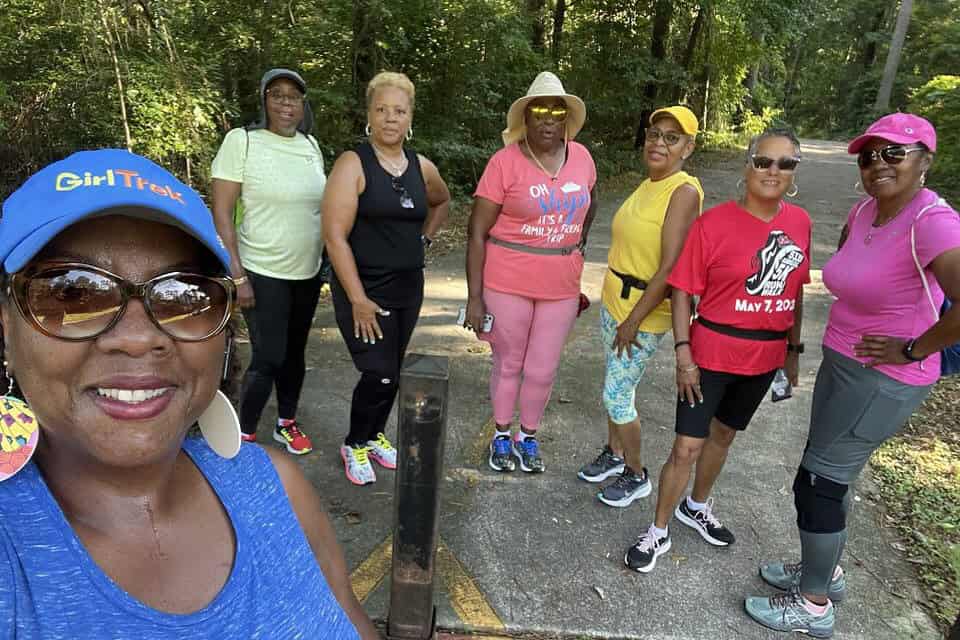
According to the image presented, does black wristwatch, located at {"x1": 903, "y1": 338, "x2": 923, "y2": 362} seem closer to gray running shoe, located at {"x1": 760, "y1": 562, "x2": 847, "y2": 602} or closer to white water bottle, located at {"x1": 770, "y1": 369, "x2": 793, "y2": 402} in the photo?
white water bottle, located at {"x1": 770, "y1": 369, "x2": 793, "y2": 402}

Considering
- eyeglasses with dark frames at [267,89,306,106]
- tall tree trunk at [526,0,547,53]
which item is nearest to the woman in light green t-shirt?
eyeglasses with dark frames at [267,89,306,106]

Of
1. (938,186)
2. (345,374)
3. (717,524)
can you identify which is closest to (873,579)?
(717,524)

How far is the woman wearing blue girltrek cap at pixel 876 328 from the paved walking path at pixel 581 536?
0.43 m

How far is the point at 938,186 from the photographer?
1076 cm

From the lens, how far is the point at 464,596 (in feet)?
9.64

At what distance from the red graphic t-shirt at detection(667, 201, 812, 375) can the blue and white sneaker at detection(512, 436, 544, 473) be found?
1339 millimetres

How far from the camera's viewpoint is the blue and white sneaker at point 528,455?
392cm

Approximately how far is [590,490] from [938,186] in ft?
33.7

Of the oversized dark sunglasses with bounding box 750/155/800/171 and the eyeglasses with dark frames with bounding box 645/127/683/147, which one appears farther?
the eyeglasses with dark frames with bounding box 645/127/683/147

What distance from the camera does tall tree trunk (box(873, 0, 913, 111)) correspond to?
87.2ft

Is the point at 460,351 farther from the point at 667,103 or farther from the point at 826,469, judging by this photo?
the point at 667,103

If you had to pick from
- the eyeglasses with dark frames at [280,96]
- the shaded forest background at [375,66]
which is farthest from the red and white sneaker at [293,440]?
the shaded forest background at [375,66]

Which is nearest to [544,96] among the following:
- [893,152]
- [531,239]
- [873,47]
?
[531,239]

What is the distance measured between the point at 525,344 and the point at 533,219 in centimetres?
72
